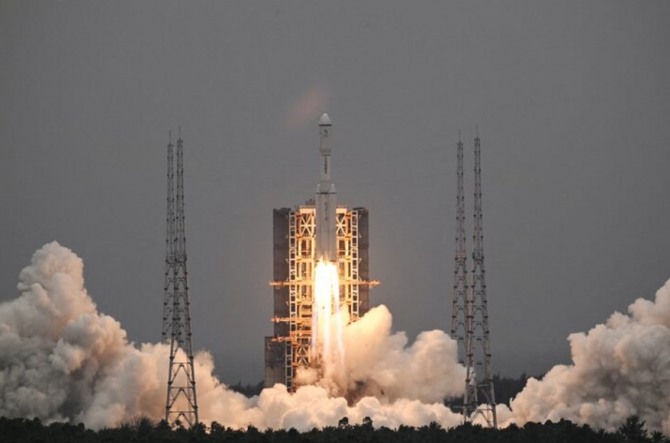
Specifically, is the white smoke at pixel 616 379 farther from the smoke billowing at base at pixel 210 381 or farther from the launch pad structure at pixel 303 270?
the launch pad structure at pixel 303 270

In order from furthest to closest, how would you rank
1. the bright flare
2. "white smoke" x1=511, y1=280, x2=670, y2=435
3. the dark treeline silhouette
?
the bright flare → "white smoke" x1=511, y1=280, x2=670, y2=435 → the dark treeline silhouette

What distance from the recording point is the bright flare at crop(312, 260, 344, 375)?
126 metres

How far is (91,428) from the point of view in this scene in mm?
118438

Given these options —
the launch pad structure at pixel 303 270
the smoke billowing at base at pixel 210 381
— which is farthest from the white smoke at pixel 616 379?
the launch pad structure at pixel 303 270

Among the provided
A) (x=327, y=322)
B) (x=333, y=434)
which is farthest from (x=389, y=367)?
(x=333, y=434)

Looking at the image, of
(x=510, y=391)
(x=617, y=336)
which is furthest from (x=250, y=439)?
(x=510, y=391)

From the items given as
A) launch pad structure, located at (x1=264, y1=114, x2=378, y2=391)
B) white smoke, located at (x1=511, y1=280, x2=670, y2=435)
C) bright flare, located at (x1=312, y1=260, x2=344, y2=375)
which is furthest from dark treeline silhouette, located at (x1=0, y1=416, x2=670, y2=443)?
launch pad structure, located at (x1=264, y1=114, x2=378, y2=391)

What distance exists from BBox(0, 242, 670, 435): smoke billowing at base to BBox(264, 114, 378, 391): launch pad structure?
9.56 feet

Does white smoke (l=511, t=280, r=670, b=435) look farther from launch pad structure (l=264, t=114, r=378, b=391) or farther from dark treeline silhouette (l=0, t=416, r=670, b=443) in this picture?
launch pad structure (l=264, t=114, r=378, b=391)

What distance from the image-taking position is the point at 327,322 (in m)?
126

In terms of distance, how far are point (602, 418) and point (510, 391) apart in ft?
105

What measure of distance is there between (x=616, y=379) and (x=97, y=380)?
18513 mm

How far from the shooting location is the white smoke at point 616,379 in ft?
388

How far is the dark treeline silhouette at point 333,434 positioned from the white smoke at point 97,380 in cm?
351
